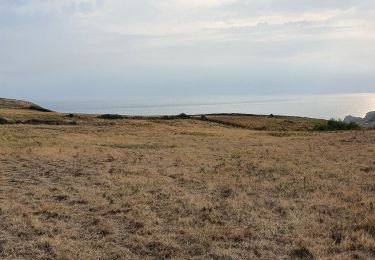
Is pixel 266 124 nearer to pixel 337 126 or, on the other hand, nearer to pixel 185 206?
pixel 337 126

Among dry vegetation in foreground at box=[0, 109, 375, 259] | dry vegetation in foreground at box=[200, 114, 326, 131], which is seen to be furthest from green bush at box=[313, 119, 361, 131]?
dry vegetation in foreground at box=[0, 109, 375, 259]

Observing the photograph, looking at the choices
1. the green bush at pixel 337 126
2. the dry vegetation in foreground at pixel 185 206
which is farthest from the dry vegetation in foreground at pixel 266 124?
the dry vegetation in foreground at pixel 185 206

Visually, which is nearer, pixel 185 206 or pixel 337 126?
pixel 185 206

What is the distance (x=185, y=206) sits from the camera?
14.8 metres

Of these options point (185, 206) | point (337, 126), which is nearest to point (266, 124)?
point (337, 126)

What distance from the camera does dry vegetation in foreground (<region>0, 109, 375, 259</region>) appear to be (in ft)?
35.2

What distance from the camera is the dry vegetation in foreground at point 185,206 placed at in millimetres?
10719

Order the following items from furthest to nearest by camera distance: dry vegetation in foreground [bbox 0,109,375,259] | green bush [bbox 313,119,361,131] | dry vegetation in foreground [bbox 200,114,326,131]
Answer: dry vegetation in foreground [bbox 200,114,326,131], green bush [bbox 313,119,361,131], dry vegetation in foreground [bbox 0,109,375,259]

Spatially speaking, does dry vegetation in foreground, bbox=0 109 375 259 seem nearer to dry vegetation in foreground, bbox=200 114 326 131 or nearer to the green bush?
the green bush

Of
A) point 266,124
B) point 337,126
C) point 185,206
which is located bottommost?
point 185,206

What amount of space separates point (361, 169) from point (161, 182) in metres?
9.73

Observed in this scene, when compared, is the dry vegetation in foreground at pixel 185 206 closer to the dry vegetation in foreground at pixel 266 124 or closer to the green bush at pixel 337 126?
the green bush at pixel 337 126

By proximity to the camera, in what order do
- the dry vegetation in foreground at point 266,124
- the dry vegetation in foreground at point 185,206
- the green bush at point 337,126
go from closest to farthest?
the dry vegetation in foreground at point 185,206
the green bush at point 337,126
the dry vegetation in foreground at point 266,124

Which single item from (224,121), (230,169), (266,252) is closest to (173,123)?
(224,121)
